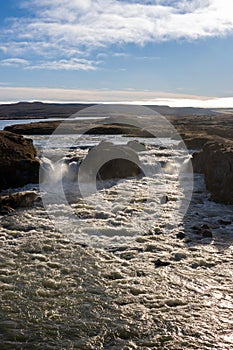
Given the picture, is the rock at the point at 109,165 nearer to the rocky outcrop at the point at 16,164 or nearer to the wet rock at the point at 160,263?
the rocky outcrop at the point at 16,164

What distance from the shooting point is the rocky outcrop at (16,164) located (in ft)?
88.6

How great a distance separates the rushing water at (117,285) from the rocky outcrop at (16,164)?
681 cm

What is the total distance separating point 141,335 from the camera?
10.3 metres

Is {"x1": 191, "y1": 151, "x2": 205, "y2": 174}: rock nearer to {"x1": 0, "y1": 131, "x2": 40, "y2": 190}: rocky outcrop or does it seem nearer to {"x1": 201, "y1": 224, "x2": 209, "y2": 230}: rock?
{"x1": 201, "y1": 224, "x2": 209, "y2": 230}: rock

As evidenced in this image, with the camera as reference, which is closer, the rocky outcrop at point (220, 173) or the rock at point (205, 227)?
the rock at point (205, 227)

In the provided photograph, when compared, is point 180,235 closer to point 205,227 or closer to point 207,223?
point 205,227

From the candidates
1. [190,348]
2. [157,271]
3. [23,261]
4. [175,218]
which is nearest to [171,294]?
[157,271]

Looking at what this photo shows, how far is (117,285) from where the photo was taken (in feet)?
42.9

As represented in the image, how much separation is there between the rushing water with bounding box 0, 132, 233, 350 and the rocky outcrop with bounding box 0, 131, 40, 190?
6.81 m

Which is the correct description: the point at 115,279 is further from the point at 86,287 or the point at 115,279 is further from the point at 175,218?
the point at 175,218

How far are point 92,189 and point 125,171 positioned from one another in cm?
520

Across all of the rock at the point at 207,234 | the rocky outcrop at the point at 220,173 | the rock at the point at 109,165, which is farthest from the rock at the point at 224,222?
the rock at the point at 109,165

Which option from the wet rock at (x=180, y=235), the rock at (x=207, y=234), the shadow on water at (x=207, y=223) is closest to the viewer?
the shadow on water at (x=207, y=223)

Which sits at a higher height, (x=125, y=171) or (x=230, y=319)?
(x=125, y=171)
